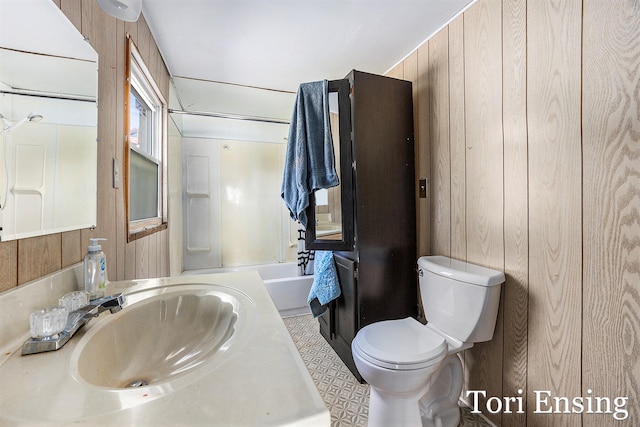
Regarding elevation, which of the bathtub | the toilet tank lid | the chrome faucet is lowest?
the bathtub

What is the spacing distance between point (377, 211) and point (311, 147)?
58cm

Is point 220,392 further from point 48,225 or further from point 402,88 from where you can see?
point 402,88

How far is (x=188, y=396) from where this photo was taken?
0.40 metres

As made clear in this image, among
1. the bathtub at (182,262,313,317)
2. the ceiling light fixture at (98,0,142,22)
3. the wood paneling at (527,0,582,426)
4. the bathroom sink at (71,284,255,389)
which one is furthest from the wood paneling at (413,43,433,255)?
the ceiling light fixture at (98,0,142,22)

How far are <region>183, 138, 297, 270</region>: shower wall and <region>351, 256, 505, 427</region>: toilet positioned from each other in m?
2.17

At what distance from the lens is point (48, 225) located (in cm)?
70

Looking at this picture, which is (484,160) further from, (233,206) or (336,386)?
(233,206)

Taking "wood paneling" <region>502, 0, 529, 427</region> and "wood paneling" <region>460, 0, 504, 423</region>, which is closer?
"wood paneling" <region>502, 0, 529, 427</region>

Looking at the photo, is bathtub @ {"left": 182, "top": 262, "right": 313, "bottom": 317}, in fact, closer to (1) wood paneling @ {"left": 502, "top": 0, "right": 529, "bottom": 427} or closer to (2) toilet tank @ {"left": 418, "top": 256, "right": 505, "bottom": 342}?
(2) toilet tank @ {"left": 418, "top": 256, "right": 505, "bottom": 342}

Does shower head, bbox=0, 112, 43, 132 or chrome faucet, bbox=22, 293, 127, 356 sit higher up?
shower head, bbox=0, 112, 43, 132

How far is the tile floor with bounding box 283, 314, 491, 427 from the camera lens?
1313 mm

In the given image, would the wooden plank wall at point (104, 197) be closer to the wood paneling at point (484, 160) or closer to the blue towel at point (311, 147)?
the blue towel at point (311, 147)

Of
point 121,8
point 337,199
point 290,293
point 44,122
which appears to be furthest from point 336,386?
point 121,8

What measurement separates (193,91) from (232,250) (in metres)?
1.78
